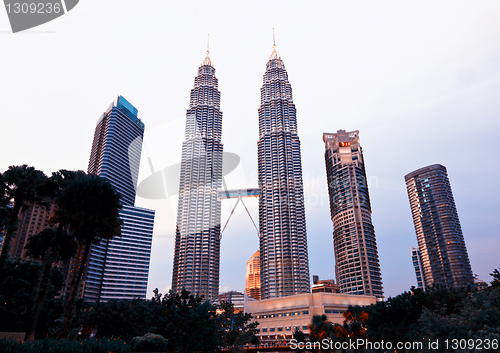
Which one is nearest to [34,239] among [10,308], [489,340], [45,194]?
[45,194]

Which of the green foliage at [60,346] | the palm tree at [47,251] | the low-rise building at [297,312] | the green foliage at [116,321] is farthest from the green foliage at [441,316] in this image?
the low-rise building at [297,312]

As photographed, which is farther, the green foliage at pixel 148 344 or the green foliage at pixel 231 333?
the green foliage at pixel 231 333

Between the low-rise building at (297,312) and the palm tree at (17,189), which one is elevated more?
the palm tree at (17,189)

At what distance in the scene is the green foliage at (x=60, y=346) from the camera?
1858 centimetres

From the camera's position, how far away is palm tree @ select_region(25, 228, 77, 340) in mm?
33666

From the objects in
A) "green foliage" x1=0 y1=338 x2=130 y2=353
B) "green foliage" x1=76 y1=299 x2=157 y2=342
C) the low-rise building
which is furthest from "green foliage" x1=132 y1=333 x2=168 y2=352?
the low-rise building

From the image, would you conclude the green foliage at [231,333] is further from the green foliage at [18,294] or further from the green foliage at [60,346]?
the green foliage at [60,346]

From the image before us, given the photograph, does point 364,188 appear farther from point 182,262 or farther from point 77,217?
point 77,217

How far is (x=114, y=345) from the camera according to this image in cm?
2461

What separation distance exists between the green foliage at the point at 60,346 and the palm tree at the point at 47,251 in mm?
13795

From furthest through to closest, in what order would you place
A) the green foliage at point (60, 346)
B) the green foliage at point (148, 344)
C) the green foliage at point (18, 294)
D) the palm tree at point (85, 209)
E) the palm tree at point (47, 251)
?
the green foliage at point (18, 294), the green foliage at point (148, 344), the palm tree at point (47, 251), the palm tree at point (85, 209), the green foliage at point (60, 346)

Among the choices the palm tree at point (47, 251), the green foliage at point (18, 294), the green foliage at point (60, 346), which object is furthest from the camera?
the green foliage at point (18, 294)

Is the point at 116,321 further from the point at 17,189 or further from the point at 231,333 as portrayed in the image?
the point at 231,333

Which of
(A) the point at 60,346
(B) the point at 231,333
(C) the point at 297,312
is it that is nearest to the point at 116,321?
(A) the point at 60,346
